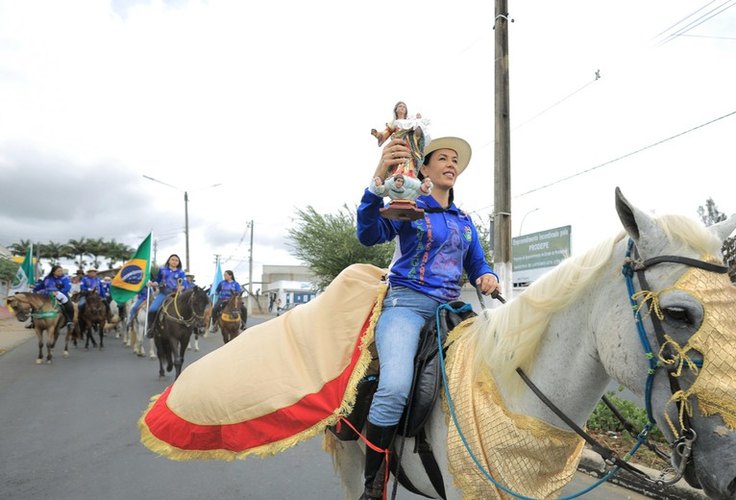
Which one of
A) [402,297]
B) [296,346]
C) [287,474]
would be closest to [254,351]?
[296,346]

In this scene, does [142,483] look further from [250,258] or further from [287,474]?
[250,258]

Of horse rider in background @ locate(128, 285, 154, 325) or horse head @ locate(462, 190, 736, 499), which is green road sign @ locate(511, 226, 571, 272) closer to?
horse head @ locate(462, 190, 736, 499)

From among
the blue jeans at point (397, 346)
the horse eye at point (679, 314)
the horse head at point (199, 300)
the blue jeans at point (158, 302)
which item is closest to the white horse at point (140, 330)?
the blue jeans at point (158, 302)

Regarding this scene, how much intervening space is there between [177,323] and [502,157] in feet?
23.9

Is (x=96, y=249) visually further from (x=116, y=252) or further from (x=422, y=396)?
(x=422, y=396)

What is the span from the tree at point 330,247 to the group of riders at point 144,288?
3919mm

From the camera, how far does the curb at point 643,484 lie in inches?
155

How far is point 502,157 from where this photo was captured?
8133mm

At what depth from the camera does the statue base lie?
2.41 metres

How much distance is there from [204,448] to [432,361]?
4.79 feet

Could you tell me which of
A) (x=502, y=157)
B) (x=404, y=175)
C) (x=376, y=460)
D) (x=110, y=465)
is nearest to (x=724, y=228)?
(x=404, y=175)

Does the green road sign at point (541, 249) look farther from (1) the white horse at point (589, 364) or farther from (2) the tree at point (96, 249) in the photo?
(2) the tree at point (96, 249)

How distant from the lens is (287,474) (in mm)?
4969

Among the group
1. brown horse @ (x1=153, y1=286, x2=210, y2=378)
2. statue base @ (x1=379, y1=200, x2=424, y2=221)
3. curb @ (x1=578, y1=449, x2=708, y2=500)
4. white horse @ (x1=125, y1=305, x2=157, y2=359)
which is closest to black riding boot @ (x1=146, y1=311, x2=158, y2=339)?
brown horse @ (x1=153, y1=286, x2=210, y2=378)
